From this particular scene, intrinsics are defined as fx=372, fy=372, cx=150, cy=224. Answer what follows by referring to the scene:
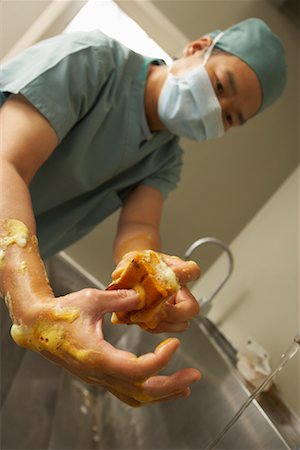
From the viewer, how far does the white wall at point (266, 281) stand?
3.56 feet

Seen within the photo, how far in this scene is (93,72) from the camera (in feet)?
2.29

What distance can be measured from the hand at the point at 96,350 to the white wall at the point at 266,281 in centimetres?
76

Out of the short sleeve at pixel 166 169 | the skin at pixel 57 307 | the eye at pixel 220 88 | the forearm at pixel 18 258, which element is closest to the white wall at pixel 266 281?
the short sleeve at pixel 166 169

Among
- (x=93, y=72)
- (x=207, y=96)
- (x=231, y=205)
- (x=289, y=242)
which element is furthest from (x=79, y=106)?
(x=231, y=205)

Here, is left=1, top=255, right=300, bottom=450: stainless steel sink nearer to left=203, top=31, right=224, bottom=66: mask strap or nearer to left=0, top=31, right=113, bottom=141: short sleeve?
left=0, top=31, right=113, bottom=141: short sleeve

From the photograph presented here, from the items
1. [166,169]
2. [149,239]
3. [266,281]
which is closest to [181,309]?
[149,239]

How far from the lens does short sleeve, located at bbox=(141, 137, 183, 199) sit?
3.13ft

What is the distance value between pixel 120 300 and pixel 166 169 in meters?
0.65

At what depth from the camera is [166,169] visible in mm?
984

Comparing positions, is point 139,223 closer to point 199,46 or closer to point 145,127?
point 145,127

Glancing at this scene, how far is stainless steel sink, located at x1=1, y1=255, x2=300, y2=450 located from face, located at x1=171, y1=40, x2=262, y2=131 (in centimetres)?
55

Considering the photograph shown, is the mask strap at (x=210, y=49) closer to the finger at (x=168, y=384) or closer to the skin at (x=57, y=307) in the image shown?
the skin at (x=57, y=307)

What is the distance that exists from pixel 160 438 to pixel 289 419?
1.18 feet

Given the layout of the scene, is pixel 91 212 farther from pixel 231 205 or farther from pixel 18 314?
pixel 231 205
